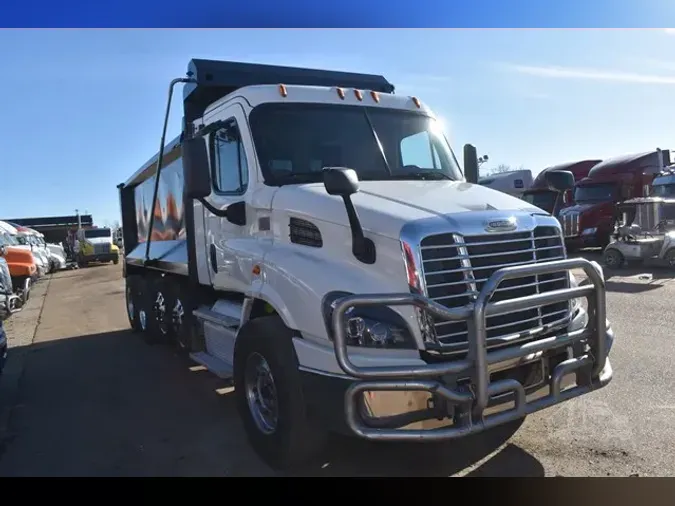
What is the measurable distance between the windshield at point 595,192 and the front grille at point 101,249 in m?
22.4

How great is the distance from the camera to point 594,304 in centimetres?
385

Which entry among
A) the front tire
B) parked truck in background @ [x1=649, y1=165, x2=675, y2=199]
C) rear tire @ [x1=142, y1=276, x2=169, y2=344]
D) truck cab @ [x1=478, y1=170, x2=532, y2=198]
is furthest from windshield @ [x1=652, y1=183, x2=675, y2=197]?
rear tire @ [x1=142, y1=276, x2=169, y2=344]

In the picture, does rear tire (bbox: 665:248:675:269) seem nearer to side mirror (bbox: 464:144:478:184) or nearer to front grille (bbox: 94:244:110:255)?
side mirror (bbox: 464:144:478:184)

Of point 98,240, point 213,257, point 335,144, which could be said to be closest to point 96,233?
point 98,240

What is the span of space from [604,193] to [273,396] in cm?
1770

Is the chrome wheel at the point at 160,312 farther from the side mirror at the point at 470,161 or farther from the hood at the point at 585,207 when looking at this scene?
the hood at the point at 585,207

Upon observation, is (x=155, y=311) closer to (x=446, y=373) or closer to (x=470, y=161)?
(x=470, y=161)

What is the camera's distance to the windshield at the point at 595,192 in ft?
62.0

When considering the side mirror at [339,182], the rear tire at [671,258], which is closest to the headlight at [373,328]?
the side mirror at [339,182]

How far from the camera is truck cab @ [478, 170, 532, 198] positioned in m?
24.1

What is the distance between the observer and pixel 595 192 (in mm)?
19156

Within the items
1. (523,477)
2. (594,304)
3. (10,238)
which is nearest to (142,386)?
(523,477)

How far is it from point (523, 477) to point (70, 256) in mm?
28841

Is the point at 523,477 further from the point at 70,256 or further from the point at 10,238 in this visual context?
the point at 70,256
